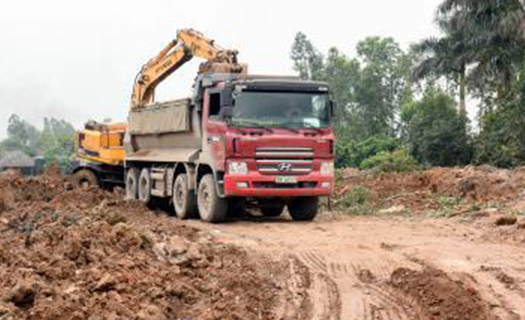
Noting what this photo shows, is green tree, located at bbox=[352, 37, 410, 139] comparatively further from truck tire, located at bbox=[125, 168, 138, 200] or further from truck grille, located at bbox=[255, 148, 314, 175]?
truck grille, located at bbox=[255, 148, 314, 175]

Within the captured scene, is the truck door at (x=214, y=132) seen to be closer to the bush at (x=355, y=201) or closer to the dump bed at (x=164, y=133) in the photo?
the dump bed at (x=164, y=133)

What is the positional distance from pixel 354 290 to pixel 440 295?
1016 mm

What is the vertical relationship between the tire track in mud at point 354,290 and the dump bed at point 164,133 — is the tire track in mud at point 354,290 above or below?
below

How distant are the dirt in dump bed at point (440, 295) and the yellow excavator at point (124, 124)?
30.3 ft

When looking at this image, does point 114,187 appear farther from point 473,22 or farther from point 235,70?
point 473,22

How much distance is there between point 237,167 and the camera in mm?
13906

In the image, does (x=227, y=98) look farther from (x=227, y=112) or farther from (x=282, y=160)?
(x=282, y=160)

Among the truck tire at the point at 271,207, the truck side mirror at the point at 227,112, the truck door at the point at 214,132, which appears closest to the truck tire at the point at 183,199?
the truck door at the point at 214,132

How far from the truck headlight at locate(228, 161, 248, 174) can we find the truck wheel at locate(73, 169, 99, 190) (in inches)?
384

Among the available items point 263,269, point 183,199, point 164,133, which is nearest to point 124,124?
point 164,133

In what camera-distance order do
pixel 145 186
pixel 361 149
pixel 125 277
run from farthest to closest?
pixel 361 149 < pixel 145 186 < pixel 125 277

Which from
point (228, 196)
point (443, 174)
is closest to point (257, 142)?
point (228, 196)

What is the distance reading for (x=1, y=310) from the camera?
6.38 meters

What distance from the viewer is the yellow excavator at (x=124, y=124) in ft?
61.0
